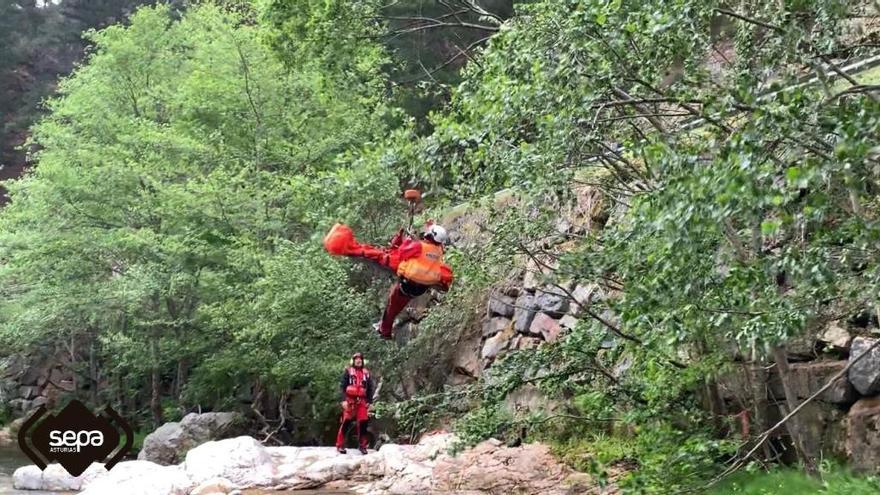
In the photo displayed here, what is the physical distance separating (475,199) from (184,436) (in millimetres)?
9092

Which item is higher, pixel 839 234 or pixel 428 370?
pixel 839 234

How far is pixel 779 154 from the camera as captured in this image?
4473mm

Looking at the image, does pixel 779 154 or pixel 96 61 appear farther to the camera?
pixel 96 61

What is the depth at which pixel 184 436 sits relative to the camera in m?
15.1

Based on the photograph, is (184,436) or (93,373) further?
(93,373)

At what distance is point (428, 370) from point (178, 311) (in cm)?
629

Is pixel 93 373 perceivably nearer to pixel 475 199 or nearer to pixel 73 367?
pixel 73 367

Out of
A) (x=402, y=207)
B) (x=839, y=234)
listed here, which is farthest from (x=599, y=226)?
(x=839, y=234)

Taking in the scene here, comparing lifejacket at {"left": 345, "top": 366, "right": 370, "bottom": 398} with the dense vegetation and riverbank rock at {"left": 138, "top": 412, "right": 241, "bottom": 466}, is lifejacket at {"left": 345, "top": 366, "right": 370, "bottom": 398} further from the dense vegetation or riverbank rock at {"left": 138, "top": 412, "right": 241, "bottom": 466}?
riverbank rock at {"left": 138, "top": 412, "right": 241, "bottom": 466}

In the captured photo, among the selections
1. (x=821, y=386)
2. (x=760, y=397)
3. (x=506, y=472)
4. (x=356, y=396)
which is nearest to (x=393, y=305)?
(x=506, y=472)

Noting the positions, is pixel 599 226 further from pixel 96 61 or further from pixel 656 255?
pixel 96 61

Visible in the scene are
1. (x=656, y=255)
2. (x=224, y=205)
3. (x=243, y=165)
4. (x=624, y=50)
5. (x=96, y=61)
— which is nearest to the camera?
(x=656, y=255)

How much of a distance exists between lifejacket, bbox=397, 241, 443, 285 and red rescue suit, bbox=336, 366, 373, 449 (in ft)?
15.4

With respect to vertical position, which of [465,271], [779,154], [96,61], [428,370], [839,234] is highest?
[96,61]
